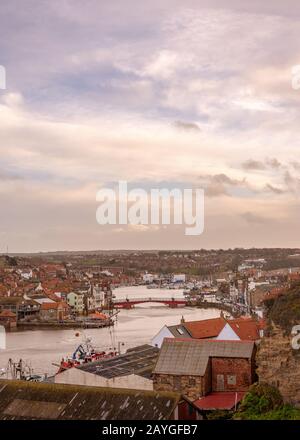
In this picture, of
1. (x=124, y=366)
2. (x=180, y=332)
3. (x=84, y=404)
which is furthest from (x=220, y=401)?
(x=180, y=332)

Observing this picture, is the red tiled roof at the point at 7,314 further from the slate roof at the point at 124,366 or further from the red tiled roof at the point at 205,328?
the slate roof at the point at 124,366

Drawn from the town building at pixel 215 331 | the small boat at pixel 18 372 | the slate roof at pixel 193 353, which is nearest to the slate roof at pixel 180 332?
the town building at pixel 215 331

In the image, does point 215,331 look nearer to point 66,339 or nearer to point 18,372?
point 18,372

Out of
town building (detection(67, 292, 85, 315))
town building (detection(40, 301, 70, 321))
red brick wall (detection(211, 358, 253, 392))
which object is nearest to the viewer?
red brick wall (detection(211, 358, 253, 392))

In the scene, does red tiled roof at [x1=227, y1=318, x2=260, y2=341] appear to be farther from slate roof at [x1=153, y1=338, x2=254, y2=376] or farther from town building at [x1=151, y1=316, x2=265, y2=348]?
slate roof at [x1=153, y1=338, x2=254, y2=376]

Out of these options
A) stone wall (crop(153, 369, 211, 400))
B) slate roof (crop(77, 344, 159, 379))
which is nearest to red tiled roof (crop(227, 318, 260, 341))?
slate roof (crop(77, 344, 159, 379))
